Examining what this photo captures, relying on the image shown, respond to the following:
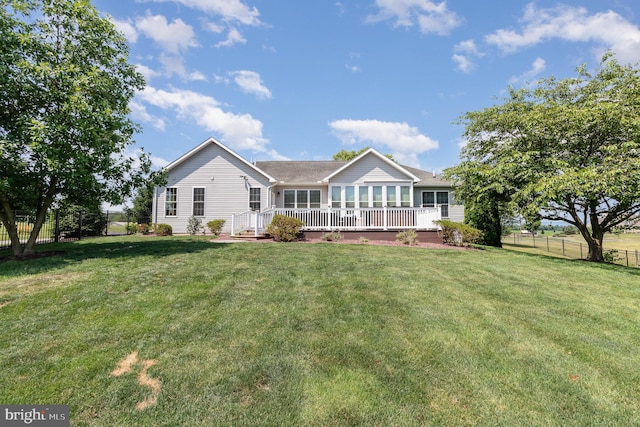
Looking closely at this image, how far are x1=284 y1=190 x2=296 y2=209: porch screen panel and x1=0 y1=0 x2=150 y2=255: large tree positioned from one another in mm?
10574

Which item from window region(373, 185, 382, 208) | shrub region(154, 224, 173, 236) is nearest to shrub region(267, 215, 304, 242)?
window region(373, 185, 382, 208)

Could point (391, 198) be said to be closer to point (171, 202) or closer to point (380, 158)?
point (380, 158)

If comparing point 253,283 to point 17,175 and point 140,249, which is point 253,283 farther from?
point 17,175

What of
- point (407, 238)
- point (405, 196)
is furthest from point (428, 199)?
point (407, 238)

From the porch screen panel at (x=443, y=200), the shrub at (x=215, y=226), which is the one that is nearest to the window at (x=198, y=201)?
the shrub at (x=215, y=226)

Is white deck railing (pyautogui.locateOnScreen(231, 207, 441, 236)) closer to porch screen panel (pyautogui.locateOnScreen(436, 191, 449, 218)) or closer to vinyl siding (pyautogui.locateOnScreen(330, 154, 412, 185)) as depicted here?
vinyl siding (pyautogui.locateOnScreen(330, 154, 412, 185))

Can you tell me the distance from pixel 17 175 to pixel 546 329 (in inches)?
474

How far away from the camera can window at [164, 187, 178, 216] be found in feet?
60.6

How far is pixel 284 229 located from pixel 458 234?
25.1 feet

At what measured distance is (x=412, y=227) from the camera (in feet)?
48.7

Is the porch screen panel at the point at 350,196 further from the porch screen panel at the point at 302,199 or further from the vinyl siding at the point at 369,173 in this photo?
the porch screen panel at the point at 302,199

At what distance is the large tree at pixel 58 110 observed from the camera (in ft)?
24.6

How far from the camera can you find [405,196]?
1845 centimetres

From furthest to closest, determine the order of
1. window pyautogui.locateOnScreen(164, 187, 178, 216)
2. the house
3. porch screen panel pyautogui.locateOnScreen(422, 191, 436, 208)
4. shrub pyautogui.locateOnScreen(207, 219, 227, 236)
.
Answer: porch screen panel pyautogui.locateOnScreen(422, 191, 436, 208) < window pyautogui.locateOnScreen(164, 187, 178, 216) < the house < shrub pyautogui.locateOnScreen(207, 219, 227, 236)
